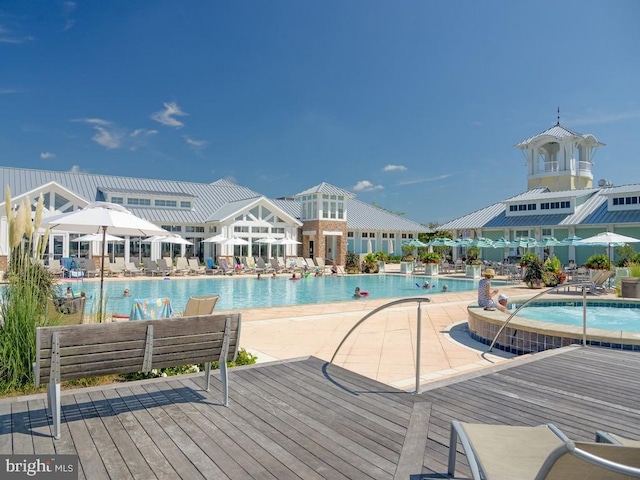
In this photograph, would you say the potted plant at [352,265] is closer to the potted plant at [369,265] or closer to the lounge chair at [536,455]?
the potted plant at [369,265]

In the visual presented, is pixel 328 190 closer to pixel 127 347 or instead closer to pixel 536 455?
pixel 127 347

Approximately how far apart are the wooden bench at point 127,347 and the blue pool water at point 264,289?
10.3m

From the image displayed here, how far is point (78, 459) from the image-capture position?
293cm

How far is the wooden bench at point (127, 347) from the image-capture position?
327 centimetres

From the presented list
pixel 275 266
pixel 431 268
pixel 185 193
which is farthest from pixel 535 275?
pixel 185 193

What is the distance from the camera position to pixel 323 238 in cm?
→ 3306

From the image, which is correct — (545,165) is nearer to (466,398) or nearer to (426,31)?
(426,31)

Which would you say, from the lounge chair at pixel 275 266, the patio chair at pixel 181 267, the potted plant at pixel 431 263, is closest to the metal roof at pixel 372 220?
the lounge chair at pixel 275 266

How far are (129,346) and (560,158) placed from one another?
40.3 metres

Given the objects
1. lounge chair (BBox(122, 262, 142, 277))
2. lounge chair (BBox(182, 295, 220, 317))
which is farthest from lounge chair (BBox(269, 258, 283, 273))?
lounge chair (BBox(182, 295, 220, 317))

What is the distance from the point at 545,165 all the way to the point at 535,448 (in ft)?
133

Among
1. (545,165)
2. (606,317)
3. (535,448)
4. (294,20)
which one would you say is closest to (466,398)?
(535,448)

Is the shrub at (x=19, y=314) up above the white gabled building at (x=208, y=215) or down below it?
below

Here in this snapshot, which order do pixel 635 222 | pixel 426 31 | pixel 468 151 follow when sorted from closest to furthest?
pixel 426 31, pixel 635 222, pixel 468 151
